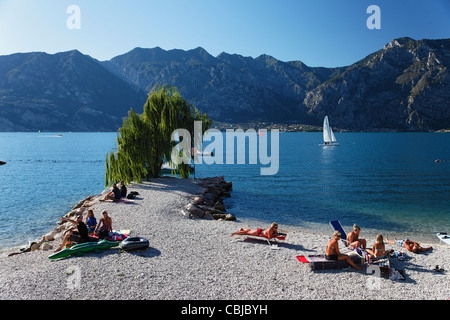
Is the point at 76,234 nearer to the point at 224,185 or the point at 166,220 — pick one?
the point at 166,220

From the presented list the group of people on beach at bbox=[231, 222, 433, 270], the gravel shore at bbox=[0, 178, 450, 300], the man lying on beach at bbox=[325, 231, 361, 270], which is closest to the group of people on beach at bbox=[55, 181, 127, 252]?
the gravel shore at bbox=[0, 178, 450, 300]

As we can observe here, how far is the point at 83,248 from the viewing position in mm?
13781

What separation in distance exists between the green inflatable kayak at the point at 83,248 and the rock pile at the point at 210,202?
8.51 metres

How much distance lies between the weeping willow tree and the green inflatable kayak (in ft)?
59.5

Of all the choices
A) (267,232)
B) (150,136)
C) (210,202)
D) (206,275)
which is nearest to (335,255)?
(267,232)

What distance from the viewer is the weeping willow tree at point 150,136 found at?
105 feet

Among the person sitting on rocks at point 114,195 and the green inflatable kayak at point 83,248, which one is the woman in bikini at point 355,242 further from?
the person sitting on rocks at point 114,195

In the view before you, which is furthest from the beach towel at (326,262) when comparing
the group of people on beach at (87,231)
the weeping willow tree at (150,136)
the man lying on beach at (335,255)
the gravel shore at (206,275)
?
the weeping willow tree at (150,136)

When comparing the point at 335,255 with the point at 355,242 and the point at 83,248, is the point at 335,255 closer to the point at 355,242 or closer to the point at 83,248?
the point at 355,242

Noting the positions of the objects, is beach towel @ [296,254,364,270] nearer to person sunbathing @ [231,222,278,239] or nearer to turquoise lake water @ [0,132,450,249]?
person sunbathing @ [231,222,278,239]

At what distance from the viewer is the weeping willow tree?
105 ft

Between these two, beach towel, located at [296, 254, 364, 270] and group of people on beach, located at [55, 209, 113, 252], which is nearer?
beach towel, located at [296, 254, 364, 270]
